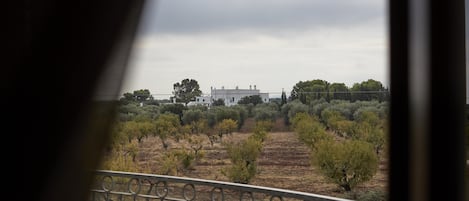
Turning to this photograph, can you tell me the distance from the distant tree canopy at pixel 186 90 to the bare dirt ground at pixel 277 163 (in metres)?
0.16

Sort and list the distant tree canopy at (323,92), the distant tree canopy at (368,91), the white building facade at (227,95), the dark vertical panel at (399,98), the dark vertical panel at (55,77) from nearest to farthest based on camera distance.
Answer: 1. the dark vertical panel at (399,98)
2. the dark vertical panel at (55,77)
3. the distant tree canopy at (368,91)
4. the distant tree canopy at (323,92)
5. the white building facade at (227,95)

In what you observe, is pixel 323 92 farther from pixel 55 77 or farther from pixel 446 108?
pixel 55 77

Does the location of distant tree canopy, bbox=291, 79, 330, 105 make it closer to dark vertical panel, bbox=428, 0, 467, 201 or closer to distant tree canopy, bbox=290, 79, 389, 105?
distant tree canopy, bbox=290, 79, 389, 105

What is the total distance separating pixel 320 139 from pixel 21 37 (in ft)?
2.91

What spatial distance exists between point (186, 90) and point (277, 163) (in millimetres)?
373

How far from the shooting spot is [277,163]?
4.83ft

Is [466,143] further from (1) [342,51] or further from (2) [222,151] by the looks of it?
(2) [222,151]

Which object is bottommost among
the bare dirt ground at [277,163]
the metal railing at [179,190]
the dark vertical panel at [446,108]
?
the metal railing at [179,190]

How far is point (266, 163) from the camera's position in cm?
148

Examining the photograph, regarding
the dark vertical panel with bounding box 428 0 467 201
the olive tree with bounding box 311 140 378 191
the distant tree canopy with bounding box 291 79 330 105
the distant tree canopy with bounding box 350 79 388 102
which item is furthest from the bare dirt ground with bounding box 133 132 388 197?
the dark vertical panel with bounding box 428 0 467 201

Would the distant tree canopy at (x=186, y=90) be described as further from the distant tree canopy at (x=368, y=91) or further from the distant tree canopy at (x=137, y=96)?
the distant tree canopy at (x=368, y=91)

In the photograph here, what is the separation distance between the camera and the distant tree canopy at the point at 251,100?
140cm

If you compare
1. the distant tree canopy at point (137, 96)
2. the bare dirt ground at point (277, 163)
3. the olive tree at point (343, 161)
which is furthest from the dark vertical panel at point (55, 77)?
the olive tree at point (343, 161)

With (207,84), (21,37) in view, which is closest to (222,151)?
(207,84)
